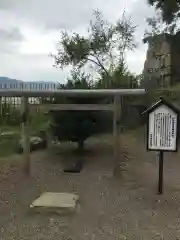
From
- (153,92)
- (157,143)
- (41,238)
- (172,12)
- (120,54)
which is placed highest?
(172,12)

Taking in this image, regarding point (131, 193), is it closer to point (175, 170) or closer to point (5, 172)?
point (175, 170)

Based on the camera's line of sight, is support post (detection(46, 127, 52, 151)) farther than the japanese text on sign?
Yes

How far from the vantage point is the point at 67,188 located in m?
6.27

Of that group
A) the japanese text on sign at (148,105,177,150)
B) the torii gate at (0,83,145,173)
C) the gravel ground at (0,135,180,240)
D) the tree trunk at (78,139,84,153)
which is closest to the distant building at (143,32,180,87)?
the tree trunk at (78,139,84,153)

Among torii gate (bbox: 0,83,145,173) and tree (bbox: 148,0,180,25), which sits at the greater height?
tree (bbox: 148,0,180,25)

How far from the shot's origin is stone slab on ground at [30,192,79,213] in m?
4.91

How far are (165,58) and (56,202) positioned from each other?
55.7ft

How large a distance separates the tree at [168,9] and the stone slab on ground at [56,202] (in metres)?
11.5

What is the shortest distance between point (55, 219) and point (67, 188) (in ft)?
5.09

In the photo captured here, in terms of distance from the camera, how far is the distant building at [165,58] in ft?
56.2

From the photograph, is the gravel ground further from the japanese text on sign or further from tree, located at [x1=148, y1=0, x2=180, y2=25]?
tree, located at [x1=148, y1=0, x2=180, y2=25]

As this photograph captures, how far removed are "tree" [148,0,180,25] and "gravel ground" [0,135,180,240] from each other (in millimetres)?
8167

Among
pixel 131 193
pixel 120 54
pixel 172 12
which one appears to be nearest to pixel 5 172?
pixel 131 193

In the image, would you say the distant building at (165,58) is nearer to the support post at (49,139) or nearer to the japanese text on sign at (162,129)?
the support post at (49,139)
